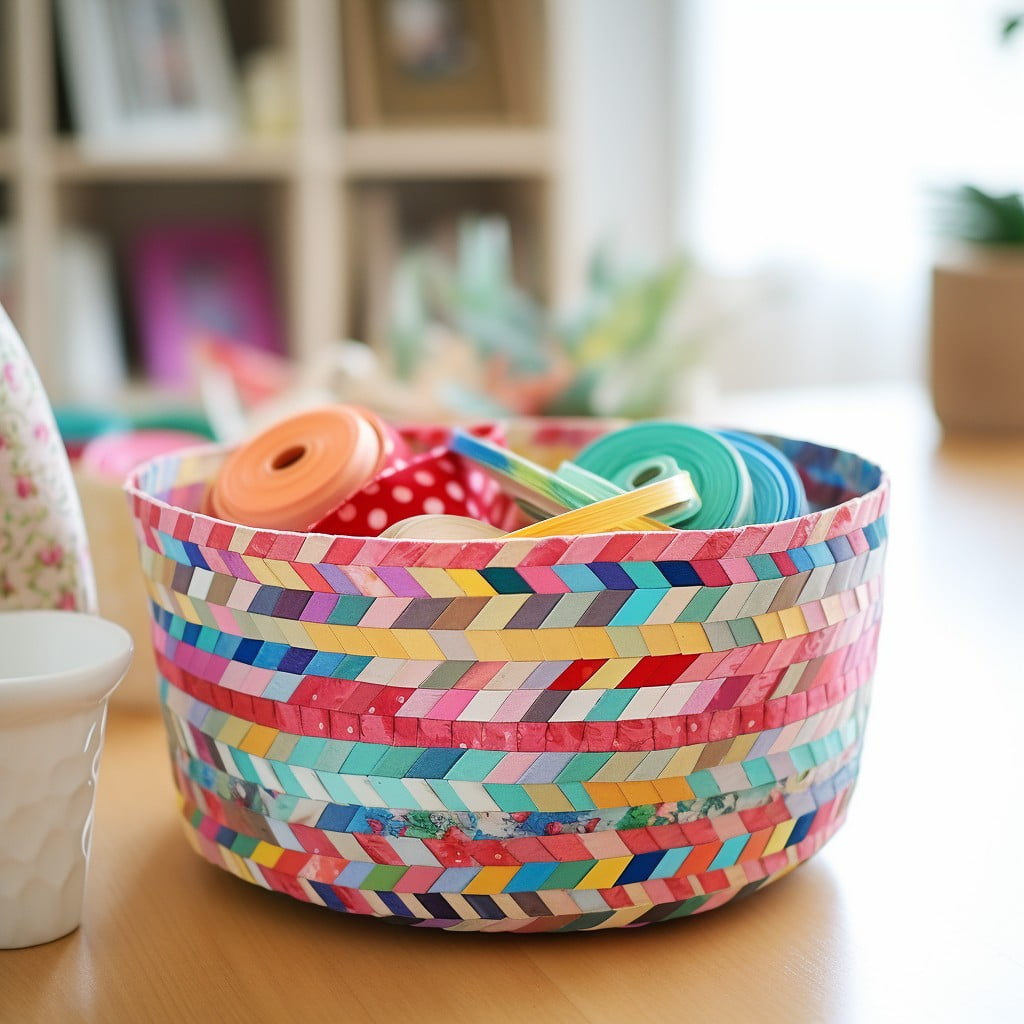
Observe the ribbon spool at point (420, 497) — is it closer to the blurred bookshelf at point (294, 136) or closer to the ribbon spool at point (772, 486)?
the ribbon spool at point (772, 486)

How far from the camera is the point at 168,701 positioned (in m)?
0.44

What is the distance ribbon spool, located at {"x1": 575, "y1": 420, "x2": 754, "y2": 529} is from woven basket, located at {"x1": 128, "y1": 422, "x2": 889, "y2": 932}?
0.05m

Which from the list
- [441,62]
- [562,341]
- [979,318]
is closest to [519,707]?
[562,341]

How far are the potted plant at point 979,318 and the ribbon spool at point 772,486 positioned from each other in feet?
2.62

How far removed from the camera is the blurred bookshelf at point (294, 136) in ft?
6.84

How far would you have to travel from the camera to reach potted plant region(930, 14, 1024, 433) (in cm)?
118

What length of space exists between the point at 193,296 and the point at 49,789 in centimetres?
202

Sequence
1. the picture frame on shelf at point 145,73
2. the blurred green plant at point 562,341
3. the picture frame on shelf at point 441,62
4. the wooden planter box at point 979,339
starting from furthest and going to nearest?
the picture frame on shelf at point 441,62 < the picture frame on shelf at point 145,73 < the wooden planter box at point 979,339 < the blurred green plant at point 562,341

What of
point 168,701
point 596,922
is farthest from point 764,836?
point 168,701

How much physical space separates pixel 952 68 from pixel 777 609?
93.3 inches

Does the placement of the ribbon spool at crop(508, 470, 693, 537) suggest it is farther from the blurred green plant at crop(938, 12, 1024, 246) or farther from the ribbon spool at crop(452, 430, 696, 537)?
the blurred green plant at crop(938, 12, 1024, 246)

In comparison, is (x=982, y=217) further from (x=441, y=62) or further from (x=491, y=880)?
(x=441, y=62)

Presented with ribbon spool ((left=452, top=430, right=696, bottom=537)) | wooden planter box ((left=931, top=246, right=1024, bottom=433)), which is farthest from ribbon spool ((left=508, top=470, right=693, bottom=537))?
wooden planter box ((left=931, top=246, right=1024, bottom=433))

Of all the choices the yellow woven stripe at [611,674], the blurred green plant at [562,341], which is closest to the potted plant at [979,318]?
the blurred green plant at [562,341]
